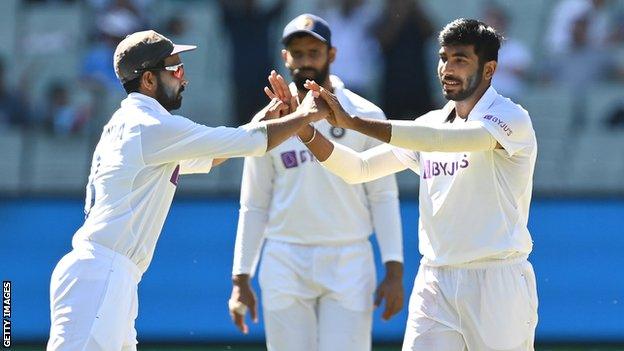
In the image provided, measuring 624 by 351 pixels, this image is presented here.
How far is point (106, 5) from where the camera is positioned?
11.0 metres

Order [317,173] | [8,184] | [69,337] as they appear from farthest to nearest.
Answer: [8,184]
[317,173]
[69,337]

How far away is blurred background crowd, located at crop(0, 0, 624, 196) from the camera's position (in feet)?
34.8

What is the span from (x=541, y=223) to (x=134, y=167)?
4.84m

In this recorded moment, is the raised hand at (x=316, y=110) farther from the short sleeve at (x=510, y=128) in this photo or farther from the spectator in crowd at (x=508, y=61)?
the spectator in crowd at (x=508, y=61)

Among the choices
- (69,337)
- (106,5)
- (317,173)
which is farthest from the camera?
(106,5)

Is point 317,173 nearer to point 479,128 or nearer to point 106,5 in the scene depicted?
point 479,128

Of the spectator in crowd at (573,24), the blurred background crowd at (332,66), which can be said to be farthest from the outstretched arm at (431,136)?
the spectator in crowd at (573,24)

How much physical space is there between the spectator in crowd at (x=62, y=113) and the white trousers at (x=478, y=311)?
226 inches

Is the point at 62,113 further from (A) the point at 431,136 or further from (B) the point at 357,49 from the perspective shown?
(A) the point at 431,136

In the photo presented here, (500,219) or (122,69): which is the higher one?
(122,69)

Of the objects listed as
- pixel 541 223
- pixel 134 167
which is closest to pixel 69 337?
pixel 134 167

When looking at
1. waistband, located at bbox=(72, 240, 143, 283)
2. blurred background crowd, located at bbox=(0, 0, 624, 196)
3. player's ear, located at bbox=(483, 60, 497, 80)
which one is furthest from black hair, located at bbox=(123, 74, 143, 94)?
blurred background crowd, located at bbox=(0, 0, 624, 196)

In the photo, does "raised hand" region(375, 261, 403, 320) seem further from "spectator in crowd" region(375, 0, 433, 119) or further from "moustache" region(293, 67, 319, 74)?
"spectator in crowd" region(375, 0, 433, 119)

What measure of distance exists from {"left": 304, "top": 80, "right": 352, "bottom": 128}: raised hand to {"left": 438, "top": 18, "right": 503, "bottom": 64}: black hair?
529mm
